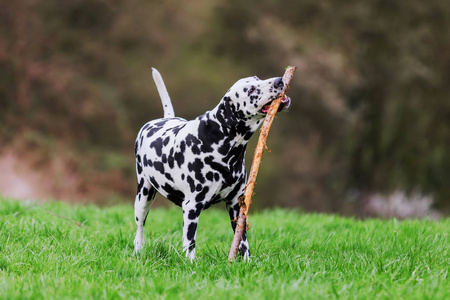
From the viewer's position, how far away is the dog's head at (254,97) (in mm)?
2721

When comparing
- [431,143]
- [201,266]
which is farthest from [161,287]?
[431,143]

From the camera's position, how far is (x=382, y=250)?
344 centimetres

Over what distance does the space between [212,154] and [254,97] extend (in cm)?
44

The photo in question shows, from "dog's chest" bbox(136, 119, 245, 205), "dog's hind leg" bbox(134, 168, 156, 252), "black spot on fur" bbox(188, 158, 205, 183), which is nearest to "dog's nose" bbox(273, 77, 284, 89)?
"dog's chest" bbox(136, 119, 245, 205)

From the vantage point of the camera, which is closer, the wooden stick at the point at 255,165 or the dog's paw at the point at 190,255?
the wooden stick at the point at 255,165

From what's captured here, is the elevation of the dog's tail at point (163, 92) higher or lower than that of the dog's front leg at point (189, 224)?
higher

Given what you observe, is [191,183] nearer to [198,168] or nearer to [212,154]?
[198,168]

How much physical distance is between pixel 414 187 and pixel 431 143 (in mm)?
769

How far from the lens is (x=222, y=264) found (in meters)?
2.90

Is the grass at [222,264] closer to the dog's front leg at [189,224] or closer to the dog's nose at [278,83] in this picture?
the dog's front leg at [189,224]

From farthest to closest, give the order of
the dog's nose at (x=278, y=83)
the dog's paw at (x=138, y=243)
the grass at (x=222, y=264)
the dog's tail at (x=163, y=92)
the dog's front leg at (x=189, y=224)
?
the dog's tail at (x=163, y=92)
the dog's paw at (x=138, y=243)
the dog's front leg at (x=189, y=224)
the dog's nose at (x=278, y=83)
the grass at (x=222, y=264)

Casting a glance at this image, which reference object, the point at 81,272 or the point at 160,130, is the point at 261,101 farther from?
the point at 81,272

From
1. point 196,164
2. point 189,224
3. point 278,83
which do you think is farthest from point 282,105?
point 189,224

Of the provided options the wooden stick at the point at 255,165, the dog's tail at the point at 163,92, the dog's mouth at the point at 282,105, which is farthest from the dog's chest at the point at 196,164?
the dog's tail at the point at 163,92
